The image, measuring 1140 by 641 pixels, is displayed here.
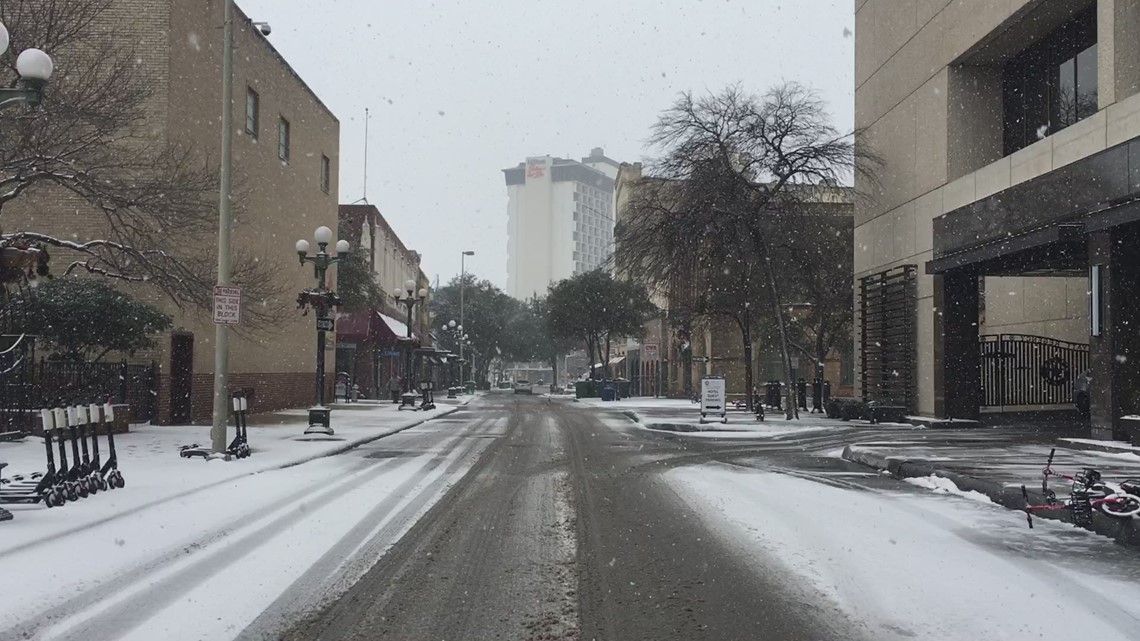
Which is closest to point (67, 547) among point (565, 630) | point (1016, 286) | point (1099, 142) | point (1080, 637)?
point (565, 630)

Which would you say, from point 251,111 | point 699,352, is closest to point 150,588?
point 251,111

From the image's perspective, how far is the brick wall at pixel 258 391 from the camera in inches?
882

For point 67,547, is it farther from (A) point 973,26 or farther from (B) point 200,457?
(A) point 973,26

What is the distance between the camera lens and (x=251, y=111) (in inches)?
1123

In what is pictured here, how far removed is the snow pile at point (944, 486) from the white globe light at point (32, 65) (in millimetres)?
11236

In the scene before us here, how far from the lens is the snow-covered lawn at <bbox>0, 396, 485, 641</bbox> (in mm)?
5316

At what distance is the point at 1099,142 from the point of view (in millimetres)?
16672

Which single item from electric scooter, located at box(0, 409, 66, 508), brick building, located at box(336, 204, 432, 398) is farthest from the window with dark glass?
brick building, located at box(336, 204, 432, 398)

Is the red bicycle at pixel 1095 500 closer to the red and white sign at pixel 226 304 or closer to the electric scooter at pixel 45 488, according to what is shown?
the electric scooter at pixel 45 488

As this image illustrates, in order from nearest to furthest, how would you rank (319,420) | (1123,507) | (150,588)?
(150,588) < (1123,507) < (319,420)

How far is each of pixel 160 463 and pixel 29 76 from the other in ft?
20.7

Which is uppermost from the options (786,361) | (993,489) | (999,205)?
(999,205)

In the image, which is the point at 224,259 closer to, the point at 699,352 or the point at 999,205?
the point at 999,205

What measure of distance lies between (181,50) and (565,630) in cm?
2210
